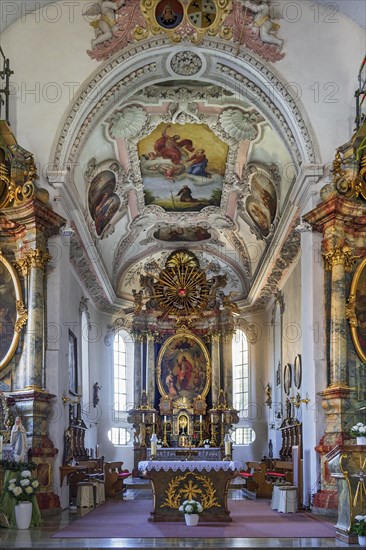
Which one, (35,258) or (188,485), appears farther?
(35,258)

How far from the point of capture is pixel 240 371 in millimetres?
30016

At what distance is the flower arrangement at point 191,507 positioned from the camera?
12.9 meters

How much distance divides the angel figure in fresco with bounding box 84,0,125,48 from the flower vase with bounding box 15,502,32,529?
9.27m

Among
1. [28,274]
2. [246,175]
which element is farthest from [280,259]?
[28,274]

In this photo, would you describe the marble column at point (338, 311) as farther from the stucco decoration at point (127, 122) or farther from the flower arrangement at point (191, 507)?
the stucco decoration at point (127, 122)

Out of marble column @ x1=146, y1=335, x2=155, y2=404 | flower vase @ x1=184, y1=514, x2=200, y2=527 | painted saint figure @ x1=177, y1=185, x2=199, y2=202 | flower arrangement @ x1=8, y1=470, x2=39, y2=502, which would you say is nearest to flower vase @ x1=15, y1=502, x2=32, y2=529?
flower arrangement @ x1=8, y1=470, x2=39, y2=502

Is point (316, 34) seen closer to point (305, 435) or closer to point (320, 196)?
point (320, 196)

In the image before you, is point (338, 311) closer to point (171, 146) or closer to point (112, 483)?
point (112, 483)

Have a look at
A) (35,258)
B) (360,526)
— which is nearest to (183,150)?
(35,258)

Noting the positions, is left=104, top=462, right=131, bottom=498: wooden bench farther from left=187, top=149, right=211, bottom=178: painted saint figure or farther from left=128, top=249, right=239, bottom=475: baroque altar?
left=187, top=149, right=211, bottom=178: painted saint figure

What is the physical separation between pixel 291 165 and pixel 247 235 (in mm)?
6801

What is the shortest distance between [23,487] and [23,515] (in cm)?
45

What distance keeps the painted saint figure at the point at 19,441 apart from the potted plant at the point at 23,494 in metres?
0.74

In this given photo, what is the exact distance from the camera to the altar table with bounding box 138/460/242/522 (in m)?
13.9
